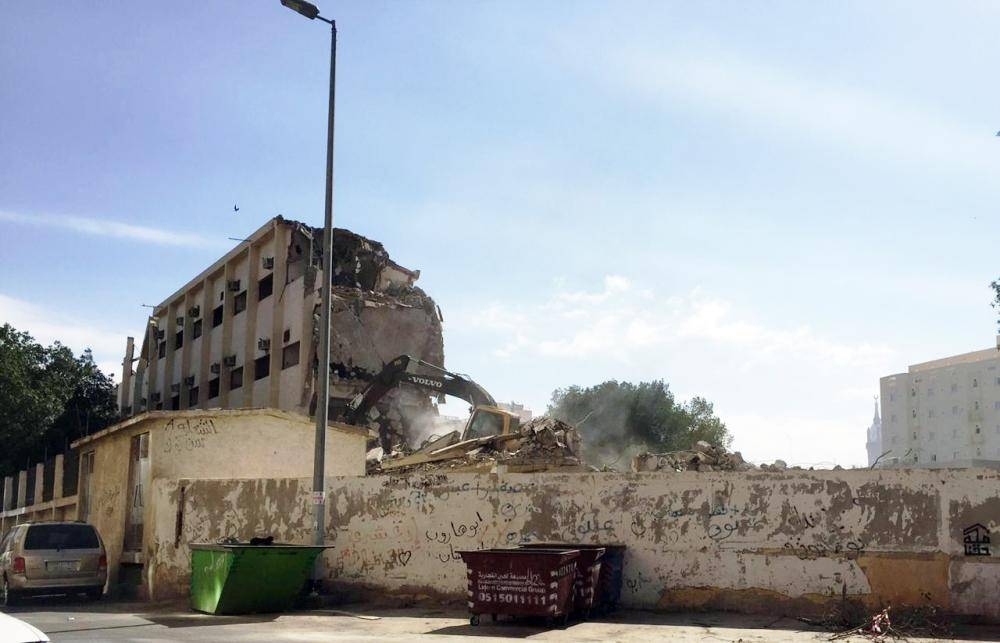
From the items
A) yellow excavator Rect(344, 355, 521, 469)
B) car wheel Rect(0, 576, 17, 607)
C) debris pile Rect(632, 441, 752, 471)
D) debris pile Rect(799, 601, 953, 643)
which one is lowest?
car wheel Rect(0, 576, 17, 607)

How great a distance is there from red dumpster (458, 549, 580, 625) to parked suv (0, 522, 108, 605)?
338 inches

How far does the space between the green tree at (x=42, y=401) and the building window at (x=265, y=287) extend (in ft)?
43.3

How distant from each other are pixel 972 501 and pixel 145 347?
4837cm

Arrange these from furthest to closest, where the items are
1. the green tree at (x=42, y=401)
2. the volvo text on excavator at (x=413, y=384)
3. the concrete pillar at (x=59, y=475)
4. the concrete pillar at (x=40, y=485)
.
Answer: the green tree at (x=42, y=401) → the volvo text on excavator at (x=413, y=384) → the concrete pillar at (x=40, y=485) → the concrete pillar at (x=59, y=475)

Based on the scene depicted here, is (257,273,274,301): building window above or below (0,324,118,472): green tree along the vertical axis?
above

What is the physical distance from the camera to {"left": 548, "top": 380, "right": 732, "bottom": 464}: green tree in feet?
189

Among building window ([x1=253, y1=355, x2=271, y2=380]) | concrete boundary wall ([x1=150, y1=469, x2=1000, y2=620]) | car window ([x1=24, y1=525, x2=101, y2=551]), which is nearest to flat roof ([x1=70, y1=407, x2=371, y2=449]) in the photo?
car window ([x1=24, y1=525, x2=101, y2=551])

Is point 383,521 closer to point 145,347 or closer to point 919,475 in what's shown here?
point 919,475

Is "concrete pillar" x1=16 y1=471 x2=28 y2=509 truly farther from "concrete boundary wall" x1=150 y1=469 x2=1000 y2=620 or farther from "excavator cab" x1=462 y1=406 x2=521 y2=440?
"concrete boundary wall" x1=150 y1=469 x2=1000 y2=620

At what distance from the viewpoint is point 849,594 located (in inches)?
471

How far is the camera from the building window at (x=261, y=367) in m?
39.5

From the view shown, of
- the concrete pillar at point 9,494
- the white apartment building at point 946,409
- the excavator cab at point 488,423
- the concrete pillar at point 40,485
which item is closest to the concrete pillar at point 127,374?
the concrete pillar at point 9,494

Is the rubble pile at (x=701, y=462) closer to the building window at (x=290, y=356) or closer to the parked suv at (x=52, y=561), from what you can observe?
the parked suv at (x=52, y=561)

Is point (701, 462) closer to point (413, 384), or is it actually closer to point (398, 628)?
point (398, 628)
